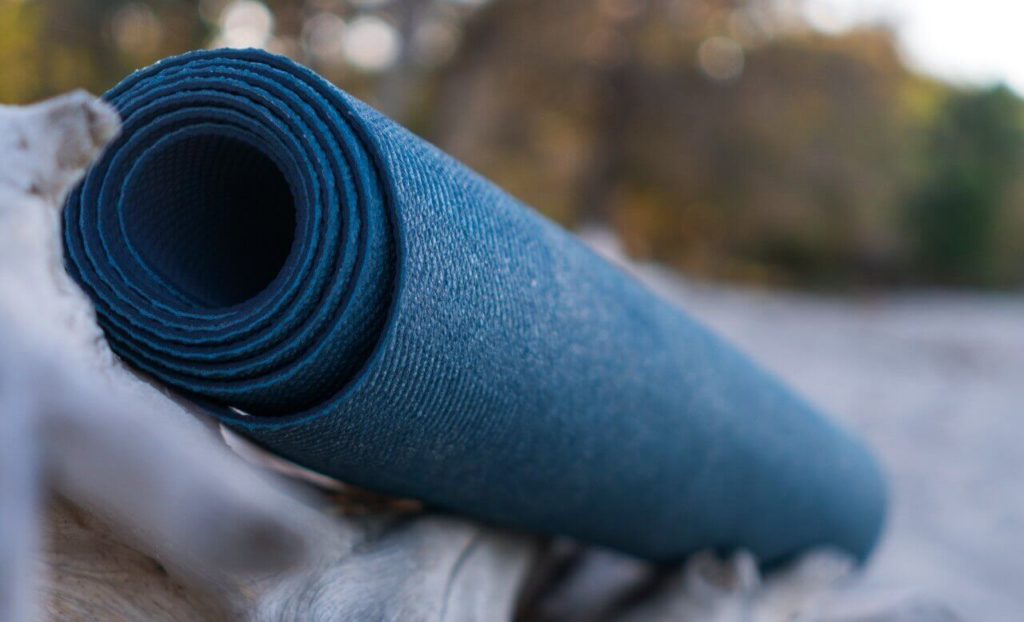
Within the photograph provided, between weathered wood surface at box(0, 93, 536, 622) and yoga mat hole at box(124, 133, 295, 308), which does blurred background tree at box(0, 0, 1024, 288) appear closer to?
yoga mat hole at box(124, 133, 295, 308)

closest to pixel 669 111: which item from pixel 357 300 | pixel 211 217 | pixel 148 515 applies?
pixel 211 217

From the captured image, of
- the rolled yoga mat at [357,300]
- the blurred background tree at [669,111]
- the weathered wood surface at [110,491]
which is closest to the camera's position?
the weathered wood surface at [110,491]

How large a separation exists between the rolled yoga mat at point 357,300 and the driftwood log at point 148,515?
0.10 meters

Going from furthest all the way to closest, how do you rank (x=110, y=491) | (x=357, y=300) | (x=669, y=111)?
(x=669, y=111), (x=357, y=300), (x=110, y=491)

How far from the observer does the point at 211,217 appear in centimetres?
126

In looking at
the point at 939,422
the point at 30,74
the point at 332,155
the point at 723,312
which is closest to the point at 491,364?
the point at 332,155

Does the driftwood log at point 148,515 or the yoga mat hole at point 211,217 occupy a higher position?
the yoga mat hole at point 211,217

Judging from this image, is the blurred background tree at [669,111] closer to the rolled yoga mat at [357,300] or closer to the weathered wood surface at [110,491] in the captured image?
the rolled yoga mat at [357,300]

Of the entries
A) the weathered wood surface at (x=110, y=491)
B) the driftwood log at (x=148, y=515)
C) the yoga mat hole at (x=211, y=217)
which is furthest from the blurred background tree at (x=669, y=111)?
the weathered wood surface at (x=110, y=491)

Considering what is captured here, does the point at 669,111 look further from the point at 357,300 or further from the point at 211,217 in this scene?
the point at 357,300

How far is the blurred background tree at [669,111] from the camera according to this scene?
28.4 ft

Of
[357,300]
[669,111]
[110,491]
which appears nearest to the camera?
[110,491]

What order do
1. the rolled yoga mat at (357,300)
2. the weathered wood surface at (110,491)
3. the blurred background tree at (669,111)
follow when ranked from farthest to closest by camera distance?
1. the blurred background tree at (669,111)
2. the rolled yoga mat at (357,300)
3. the weathered wood surface at (110,491)

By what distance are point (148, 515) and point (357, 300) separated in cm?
35
